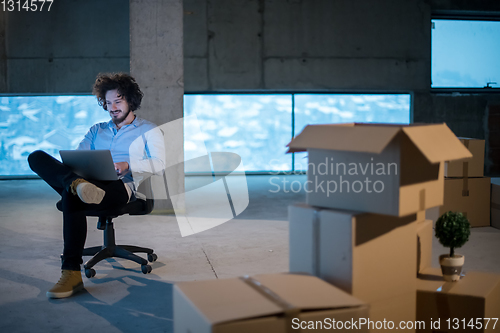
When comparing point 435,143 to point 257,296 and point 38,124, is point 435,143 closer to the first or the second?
point 257,296

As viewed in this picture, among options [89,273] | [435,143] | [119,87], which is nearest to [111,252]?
[89,273]

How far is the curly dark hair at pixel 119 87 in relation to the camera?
3.05 m

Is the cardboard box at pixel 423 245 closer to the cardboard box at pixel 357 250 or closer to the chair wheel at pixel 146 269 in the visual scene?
the cardboard box at pixel 357 250

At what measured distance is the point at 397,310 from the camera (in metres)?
1.82

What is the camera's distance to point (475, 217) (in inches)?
162

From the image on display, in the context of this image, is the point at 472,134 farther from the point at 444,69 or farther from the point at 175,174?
the point at 175,174

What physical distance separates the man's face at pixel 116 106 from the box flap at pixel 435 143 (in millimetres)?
1965

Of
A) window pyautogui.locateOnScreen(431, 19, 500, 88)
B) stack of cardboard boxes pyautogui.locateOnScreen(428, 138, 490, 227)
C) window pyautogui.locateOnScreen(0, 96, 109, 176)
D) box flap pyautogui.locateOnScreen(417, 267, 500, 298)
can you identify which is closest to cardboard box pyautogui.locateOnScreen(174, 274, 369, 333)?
box flap pyautogui.locateOnScreen(417, 267, 500, 298)

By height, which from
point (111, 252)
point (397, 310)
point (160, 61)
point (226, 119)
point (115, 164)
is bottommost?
point (111, 252)

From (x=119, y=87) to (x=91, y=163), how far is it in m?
0.64

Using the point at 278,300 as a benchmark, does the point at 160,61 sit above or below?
above

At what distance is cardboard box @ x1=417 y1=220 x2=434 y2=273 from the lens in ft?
6.57

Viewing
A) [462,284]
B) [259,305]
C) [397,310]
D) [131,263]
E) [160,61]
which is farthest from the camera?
[160,61]

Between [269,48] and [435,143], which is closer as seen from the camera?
[435,143]
